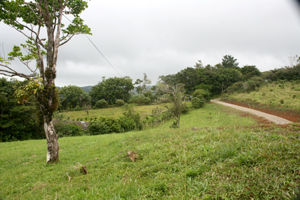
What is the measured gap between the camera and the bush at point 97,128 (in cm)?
1989

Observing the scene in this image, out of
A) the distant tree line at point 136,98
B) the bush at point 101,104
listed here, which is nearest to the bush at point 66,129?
the distant tree line at point 136,98

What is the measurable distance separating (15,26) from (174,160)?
8681 millimetres

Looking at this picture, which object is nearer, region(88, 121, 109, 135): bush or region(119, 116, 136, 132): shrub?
region(88, 121, 109, 135): bush

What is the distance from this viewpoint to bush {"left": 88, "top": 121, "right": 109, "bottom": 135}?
65.3 ft

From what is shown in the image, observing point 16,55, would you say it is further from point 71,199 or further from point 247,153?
point 247,153

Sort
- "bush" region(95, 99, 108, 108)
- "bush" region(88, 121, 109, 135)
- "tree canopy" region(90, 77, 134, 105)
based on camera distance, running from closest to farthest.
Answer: "bush" region(88, 121, 109, 135), "bush" region(95, 99, 108, 108), "tree canopy" region(90, 77, 134, 105)

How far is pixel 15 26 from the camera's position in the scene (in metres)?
6.20

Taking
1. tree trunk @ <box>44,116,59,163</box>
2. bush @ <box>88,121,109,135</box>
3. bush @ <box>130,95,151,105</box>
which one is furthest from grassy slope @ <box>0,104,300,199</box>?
bush @ <box>130,95,151,105</box>

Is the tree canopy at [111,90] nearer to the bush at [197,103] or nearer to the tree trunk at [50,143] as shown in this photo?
the bush at [197,103]

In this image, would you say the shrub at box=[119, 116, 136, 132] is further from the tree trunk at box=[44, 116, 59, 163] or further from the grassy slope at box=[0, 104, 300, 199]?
the grassy slope at box=[0, 104, 300, 199]

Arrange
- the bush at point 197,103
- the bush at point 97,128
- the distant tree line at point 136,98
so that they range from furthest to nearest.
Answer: the bush at point 197,103 < the bush at point 97,128 < the distant tree line at point 136,98

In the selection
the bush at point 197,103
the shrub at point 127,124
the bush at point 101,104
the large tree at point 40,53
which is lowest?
the shrub at point 127,124

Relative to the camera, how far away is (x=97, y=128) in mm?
19984

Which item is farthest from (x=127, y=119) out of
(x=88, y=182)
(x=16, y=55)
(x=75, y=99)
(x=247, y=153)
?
(x=75, y=99)
